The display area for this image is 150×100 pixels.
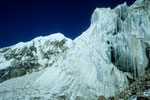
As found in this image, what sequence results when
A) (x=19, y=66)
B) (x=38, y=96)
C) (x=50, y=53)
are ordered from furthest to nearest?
(x=50, y=53), (x=19, y=66), (x=38, y=96)

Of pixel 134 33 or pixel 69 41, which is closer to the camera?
pixel 134 33

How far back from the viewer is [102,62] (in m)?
27.4

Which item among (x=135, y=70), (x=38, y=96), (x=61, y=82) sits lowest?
(x=38, y=96)

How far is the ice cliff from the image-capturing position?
2528cm

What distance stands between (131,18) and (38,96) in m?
20.1

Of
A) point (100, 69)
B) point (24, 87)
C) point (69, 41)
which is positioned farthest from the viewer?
point (69, 41)

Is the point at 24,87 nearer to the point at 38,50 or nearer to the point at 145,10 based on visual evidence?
the point at 145,10

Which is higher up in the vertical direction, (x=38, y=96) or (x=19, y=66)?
(x=19, y=66)

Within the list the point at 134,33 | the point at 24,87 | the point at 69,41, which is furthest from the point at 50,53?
the point at 134,33

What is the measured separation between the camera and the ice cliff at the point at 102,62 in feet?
82.9

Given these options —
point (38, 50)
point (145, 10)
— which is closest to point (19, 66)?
point (38, 50)

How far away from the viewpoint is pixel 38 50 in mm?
61938

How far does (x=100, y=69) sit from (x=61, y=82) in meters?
6.09

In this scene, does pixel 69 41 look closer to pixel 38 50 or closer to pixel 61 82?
pixel 38 50
